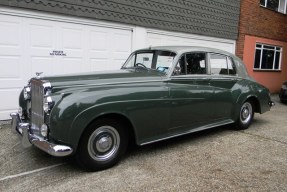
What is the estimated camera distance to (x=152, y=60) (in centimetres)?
534

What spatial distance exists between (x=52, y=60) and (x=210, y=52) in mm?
3723

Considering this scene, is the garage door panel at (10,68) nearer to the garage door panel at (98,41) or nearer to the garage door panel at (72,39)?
the garage door panel at (72,39)

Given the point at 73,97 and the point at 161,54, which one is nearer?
the point at 73,97

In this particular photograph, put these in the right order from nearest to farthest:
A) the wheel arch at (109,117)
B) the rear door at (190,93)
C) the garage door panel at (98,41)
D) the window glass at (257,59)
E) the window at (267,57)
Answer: the wheel arch at (109,117)
the rear door at (190,93)
the garage door panel at (98,41)
the window glass at (257,59)
the window at (267,57)

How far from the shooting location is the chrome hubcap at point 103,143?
3.99m

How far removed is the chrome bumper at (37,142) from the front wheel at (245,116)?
403 cm

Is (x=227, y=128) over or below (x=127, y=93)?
below

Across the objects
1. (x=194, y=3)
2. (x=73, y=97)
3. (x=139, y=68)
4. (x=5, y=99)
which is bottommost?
(x=5, y=99)

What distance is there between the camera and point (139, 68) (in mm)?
5406

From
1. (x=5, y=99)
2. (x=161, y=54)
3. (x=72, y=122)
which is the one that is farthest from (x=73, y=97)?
(x=5, y=99)

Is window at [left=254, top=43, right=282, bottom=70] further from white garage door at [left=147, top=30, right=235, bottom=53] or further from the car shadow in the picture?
the car shadow

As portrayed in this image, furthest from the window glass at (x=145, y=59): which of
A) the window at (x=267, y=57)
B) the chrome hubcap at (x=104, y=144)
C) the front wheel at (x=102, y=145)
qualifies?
the window at (x=267, y=57)

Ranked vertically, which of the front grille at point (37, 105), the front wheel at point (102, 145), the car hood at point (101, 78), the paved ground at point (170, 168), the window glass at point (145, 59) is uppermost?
the window glass at point (145, 59)

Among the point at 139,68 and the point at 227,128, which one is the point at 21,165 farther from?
the point at 227,128
